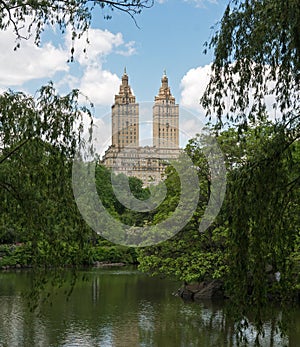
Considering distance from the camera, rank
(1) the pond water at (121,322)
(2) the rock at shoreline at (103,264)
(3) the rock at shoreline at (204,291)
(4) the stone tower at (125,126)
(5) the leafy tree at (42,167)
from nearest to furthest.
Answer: (5) the leafy tree at (42,167) < (1) the pond water at (121,322) < (3) the rock at shoreline at (204,291) < (4) the stone tower at (125,126) < (2) the rock at shoreline at (103,264)

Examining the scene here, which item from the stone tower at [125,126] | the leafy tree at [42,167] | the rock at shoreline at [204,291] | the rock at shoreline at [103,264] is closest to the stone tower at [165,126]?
the stone tower at [125,126]

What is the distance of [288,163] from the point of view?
5297 mm

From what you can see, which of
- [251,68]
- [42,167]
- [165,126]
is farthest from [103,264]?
[251,68]

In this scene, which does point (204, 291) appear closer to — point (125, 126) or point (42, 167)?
point (125, 126)

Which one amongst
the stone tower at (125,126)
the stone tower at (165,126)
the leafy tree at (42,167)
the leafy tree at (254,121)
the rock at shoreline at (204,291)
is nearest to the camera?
the leafy tree at (254,121)

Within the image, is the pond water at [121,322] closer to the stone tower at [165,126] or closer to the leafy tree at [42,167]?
the leafy tree at [42,167]

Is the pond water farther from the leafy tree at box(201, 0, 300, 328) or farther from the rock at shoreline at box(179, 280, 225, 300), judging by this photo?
the leafy tree at box(201, 0, 300, 328)

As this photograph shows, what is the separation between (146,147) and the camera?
2092cm

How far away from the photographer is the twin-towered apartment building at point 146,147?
18797 millimetres

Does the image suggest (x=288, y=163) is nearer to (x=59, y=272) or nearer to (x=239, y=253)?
(x=239, y=253)

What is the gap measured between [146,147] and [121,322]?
10338mm

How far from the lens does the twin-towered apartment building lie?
61.7 ft

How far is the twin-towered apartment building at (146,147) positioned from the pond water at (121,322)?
167 inches

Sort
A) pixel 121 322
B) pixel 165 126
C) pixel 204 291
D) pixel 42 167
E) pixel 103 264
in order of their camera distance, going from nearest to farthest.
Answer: pixel 42 167, pixel 121 322, pixel 204 291, pixel 165 126, pixel 103 264
